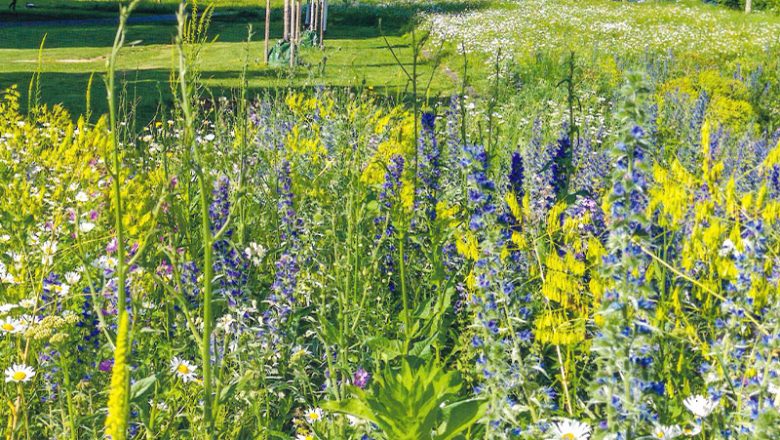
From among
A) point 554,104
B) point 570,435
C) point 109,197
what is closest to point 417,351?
point 570,435

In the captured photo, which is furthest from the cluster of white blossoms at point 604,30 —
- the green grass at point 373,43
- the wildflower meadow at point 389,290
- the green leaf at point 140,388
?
the green leaf at point 140,388

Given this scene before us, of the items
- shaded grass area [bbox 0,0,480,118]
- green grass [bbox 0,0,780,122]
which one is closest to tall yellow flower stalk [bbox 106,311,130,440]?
shaded grass area [bbox 0,0,480,118]

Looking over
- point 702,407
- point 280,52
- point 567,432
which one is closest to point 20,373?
point 567,432

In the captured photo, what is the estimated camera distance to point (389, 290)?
336 centimetres

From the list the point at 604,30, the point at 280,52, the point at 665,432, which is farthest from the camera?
the point at 604,30

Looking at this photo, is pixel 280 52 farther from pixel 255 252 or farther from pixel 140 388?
pixel 140 388

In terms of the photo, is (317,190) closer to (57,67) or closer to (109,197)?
(109,197)

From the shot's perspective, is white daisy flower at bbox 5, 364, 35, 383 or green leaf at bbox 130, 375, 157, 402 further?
white daisy flower at bbox 5, 364, 35, 383

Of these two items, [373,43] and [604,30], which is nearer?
[604,30]

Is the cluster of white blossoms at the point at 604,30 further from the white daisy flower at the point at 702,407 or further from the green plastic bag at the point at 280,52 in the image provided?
the white daisy flower at the point at 702,407

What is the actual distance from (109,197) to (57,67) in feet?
43.8

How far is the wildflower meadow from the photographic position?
1.59m

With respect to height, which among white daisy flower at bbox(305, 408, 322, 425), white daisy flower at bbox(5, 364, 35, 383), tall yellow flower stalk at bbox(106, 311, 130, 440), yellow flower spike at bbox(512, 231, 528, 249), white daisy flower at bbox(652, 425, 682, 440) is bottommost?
white daisy flower at bbox(305, 408, 322, 425)

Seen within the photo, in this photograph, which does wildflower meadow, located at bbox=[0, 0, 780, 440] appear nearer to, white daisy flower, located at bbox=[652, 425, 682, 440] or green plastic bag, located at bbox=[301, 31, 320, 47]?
white daisy flower, located at bbox=[652, 425, 682, 440]
